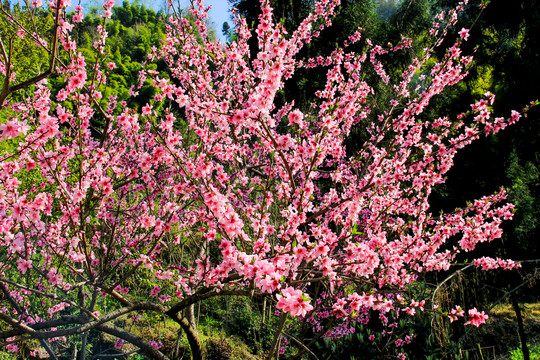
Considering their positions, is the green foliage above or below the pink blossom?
below

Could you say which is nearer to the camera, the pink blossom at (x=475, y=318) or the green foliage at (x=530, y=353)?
the pink blossom at (x=475, y=318)

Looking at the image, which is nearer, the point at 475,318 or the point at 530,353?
the point at 475,318

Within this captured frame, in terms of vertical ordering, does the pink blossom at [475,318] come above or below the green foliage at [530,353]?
above

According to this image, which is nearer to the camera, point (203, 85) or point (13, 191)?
point (13, 191)

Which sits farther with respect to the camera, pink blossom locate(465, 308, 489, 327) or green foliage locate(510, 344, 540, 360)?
green foliage locate(510, 344, 540, 360)

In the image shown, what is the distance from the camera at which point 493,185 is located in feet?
31.2

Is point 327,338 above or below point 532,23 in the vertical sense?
below

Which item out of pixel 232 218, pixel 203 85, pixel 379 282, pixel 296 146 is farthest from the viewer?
pixel 203 85

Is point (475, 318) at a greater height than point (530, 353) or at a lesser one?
greater

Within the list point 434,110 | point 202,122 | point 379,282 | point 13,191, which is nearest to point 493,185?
point 434,110

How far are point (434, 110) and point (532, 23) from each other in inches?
126

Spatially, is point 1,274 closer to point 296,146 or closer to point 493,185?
point 296,146

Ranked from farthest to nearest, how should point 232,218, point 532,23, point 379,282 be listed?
point 532,23, point 379,282, point 232,218

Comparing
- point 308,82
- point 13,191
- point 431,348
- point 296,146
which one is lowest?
point 431,348
